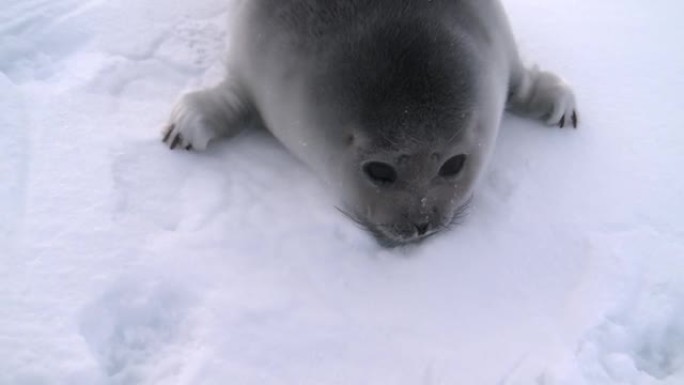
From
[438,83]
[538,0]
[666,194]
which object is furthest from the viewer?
[538,0]

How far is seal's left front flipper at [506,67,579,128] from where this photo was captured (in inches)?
104

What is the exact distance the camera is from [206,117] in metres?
2.50

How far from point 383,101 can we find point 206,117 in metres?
0.80

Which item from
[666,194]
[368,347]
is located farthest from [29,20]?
[666,194]

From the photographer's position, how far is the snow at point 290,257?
1868mm

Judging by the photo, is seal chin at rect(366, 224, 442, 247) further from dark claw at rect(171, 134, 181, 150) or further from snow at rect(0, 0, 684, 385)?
dark claw at rect(171, 134, 181, 150)

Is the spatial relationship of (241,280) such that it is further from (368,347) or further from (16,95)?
(16,95)

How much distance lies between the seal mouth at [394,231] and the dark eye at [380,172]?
144mm

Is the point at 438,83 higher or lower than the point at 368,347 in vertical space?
higher

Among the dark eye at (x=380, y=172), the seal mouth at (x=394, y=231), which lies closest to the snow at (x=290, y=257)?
the seal mouth at (x=394, y=231)

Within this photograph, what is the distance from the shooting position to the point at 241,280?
2.05 metres

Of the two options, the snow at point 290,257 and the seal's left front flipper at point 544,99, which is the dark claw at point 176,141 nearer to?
the snow at point 290,257

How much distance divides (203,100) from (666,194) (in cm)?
170

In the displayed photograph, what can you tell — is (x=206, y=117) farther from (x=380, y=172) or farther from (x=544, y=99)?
(x=544, y=99)
